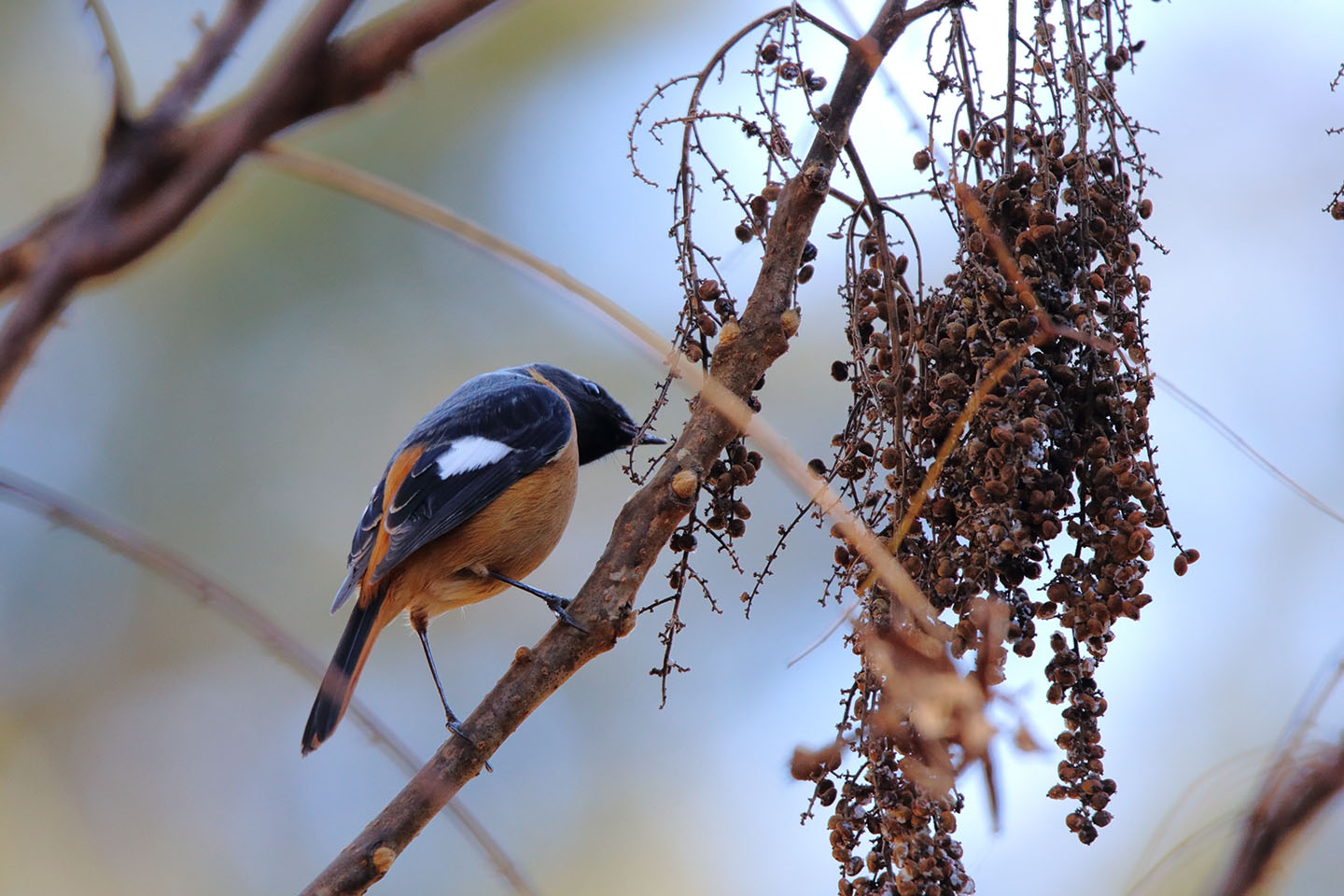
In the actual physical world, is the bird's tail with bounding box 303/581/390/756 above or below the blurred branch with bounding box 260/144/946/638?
above

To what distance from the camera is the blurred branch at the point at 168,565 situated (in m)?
0.73

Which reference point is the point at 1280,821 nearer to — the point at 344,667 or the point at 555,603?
the point at 555,603

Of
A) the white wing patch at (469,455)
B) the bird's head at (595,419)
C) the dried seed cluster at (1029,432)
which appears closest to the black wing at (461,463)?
the white wing patch at (469,455)

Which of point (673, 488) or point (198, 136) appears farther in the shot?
point (673, 488)

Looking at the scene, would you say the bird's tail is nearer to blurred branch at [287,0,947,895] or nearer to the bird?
the bird

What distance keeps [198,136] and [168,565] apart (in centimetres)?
37

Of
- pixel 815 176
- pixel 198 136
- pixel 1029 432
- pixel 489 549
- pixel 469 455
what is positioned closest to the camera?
pixel 198 136

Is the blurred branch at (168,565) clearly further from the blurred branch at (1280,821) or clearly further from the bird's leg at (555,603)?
the bird's leg at (555,603)

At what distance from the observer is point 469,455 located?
4.04 m

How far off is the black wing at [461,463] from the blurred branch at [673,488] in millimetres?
1459

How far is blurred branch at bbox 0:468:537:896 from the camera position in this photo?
730 mm

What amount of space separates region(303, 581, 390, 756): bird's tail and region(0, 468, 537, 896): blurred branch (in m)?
1.79

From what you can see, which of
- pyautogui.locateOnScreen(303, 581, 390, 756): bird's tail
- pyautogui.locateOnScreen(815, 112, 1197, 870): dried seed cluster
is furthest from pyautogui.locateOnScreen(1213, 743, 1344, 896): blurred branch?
pyautogui.locateOnScreen(303, 581, 390, 756): bird's tail

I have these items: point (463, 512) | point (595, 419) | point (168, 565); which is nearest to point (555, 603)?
point (463, 512)
